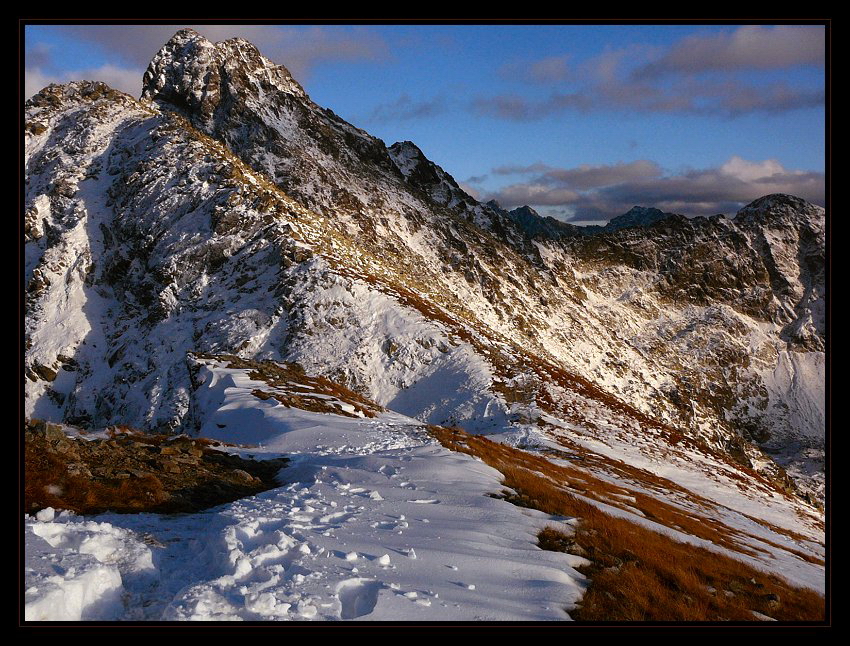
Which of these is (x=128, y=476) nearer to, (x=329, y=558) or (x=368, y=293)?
(x=329, y=558)

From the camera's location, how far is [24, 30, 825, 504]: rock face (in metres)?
46.1

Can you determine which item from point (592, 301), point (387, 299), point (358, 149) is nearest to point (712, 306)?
point (592, 301)

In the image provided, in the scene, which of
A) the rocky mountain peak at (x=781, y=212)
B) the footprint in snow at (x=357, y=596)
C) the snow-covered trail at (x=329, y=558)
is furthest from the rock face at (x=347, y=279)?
the footprint in snow at (x=357, y=596)

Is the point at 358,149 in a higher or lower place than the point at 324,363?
higher

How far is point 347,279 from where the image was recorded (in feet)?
161

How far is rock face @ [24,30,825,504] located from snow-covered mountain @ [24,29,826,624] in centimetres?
36

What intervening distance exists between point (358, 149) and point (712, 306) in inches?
4348

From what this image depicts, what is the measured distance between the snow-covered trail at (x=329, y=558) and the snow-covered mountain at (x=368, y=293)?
Answer: 16987 millimetres

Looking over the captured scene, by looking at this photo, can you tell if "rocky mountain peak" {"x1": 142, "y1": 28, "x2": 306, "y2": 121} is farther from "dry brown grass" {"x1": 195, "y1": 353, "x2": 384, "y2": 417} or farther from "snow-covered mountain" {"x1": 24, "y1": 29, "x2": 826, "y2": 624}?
"dry brown grass" {"x1": 195, "y1": 353, "x2": 384, "y2": 417}

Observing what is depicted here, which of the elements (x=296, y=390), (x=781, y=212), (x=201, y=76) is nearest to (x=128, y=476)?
(x=296, y=390)

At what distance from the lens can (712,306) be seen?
477 ft

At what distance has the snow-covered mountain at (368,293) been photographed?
43.6m
